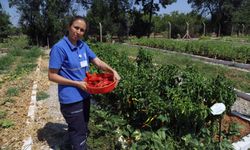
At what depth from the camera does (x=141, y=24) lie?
35.4 m

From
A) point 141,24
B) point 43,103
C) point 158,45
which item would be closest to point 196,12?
point 141,24

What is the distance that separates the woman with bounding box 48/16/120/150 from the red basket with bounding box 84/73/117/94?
78mm

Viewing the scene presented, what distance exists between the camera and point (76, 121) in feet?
11.3

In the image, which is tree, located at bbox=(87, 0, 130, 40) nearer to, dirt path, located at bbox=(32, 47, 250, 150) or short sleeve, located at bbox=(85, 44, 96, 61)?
dirt path, located at bbox=(32, 47, 250, 150)

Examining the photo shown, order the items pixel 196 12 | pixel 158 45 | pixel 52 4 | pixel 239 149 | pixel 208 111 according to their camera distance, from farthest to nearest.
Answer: pixel 196 12
pixel 52 4
pixel 158 45
pixel 239 149
pixel 208 111

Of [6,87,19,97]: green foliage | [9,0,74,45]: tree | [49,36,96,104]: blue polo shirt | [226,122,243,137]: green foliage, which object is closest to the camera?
[49,36,96,104]: blue polo shirt

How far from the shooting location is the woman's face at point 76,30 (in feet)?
10.5

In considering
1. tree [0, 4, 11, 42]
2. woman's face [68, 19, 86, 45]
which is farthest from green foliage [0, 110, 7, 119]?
tree [0, 4, 11, 42]

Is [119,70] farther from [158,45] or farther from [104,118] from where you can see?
[158,45]

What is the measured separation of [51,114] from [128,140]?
219cm

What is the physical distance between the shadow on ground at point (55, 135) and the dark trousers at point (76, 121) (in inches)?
30.7

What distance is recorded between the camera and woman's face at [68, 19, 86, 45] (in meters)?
3.20

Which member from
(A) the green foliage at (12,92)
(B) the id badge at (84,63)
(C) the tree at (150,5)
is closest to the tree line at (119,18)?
(C) the tree at (150,5)

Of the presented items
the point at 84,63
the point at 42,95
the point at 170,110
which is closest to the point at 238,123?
the point at 170,110
